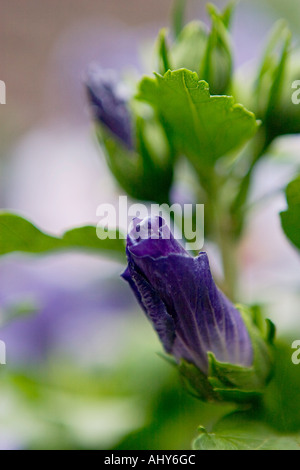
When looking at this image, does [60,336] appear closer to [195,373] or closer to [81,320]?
[81,320]

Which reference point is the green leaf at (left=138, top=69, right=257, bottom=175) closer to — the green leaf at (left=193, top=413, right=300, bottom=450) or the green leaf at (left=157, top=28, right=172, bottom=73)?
the green leaf at (left=157, top=28, right=172, bottom=73)

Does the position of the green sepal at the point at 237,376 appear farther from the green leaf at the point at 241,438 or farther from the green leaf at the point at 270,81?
the green leaf at the point at 270,81

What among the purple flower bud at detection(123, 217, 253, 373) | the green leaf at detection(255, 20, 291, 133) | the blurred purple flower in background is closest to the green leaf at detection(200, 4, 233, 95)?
the green leaf at detection(255, 20, 291, 133)

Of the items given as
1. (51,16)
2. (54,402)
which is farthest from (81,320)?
(51,16)

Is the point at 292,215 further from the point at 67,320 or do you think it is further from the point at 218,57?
the point at 67,320

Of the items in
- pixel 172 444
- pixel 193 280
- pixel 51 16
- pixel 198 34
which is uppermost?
pixel 51 16

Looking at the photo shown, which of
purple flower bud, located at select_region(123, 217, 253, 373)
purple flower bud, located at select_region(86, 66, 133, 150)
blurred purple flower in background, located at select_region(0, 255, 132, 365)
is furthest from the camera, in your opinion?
blurred purple flower in background, located at select_region(0, 255, 132, 365)

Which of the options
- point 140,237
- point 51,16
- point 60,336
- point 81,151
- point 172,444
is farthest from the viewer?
point 51,16
